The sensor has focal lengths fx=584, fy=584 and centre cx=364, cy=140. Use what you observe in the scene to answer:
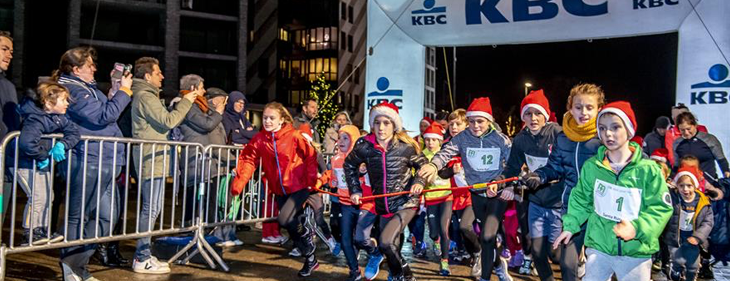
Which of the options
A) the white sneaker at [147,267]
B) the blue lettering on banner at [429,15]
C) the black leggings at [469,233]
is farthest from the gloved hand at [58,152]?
the blue lettering on banner at [429,15]

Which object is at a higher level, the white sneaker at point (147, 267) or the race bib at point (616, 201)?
the race bib at point (616, 201)

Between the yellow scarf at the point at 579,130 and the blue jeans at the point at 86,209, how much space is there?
14.2 ft

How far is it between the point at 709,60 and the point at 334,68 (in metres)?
55.9

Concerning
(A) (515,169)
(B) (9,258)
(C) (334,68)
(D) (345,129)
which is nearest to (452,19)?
(D) (345,129)

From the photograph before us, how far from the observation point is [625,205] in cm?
380

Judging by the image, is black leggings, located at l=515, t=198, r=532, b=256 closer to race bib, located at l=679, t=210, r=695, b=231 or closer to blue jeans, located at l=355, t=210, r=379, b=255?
blue jeans, located at l=355, t=210, r=379, b=255

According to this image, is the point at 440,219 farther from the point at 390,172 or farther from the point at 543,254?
the point at 543,254

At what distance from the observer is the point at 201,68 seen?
154ft

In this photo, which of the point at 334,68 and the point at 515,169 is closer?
the point at 515,169

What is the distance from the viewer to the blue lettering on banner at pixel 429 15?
992 centimetres

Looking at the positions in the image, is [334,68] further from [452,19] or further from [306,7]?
[452,19]

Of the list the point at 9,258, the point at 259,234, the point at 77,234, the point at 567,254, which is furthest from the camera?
the point at 259,234

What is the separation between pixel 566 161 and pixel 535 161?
2.44 ft

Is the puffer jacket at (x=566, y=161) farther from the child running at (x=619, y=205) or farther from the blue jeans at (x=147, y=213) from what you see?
the blue jeans at (x=147, y=213)
